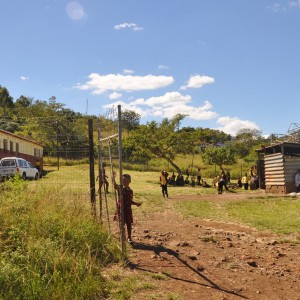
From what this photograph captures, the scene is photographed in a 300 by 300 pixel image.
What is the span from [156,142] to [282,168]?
15002 millimetres

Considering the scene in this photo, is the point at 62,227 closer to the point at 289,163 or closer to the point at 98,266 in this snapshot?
the point at 98,266

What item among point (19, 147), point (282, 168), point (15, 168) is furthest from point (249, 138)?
point (15, 168)

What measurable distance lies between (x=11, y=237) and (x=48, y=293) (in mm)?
1598

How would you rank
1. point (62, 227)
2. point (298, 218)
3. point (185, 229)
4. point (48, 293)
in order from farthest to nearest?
point (298, 218) < point (185, 229) < point (62, 227) < point (48, 293)

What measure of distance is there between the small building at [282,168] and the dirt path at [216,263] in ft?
44.8

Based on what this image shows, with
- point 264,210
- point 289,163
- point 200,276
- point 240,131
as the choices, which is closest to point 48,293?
point 200,276

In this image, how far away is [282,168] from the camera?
75.8 ft

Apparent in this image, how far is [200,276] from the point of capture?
6121 millimetres

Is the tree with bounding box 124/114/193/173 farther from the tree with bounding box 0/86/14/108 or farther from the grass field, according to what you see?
the tree with bounding box 0/86/14/108

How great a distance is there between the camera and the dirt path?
5.53 meters

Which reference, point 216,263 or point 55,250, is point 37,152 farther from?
point 55,250

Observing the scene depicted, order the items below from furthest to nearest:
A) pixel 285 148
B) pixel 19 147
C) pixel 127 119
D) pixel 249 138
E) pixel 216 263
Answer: pixel 249 138 → pixel 19 147 → pixel 285 148 → pixel 127 119 → pixel 216 263

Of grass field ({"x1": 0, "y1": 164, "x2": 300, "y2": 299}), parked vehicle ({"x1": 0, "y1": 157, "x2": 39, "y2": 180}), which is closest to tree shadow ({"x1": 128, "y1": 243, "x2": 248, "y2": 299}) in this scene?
grass field ({"x1": 0, "y1": 164, "x2": 300, "y2": 299})

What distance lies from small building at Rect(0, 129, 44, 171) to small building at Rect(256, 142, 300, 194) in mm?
18154
